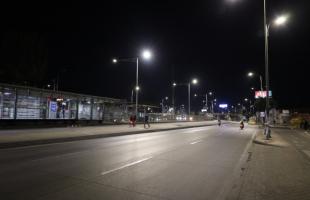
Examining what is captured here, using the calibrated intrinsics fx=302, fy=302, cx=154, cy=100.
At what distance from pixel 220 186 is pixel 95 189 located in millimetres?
3371

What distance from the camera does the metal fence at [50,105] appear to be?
91.4 feet

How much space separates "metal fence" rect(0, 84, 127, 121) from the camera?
1097 inches

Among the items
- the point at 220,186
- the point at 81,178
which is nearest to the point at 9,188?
the point at 81,178

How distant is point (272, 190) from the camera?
7.75 m

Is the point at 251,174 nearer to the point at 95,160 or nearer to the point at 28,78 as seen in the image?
the point at 95,160

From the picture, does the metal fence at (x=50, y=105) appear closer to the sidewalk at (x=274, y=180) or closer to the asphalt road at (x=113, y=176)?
the asphalt road at (x=113, y=176)

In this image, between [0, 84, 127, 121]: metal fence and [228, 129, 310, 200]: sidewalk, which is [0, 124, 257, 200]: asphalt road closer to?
[228, 129, 310, 200]: sidewalk

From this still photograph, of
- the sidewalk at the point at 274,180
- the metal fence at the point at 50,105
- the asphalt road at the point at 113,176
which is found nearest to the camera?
the asphalt road at the point at 113,176

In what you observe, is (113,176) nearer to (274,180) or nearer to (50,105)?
(274,180)

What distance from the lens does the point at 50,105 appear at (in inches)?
1273

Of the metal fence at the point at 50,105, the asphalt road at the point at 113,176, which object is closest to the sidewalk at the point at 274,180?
the asphalt road at the point at 113,176

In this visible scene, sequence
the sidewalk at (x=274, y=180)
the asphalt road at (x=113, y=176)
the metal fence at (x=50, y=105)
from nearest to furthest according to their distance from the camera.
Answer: the asphalt road at (x=113, y=176)
the sidewalk at (x=274, y=180)
the metal fence at (x=50, y=105)

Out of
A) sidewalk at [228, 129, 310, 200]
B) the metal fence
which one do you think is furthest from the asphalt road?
the metal fence

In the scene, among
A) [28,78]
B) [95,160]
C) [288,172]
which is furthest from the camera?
[28,78]
